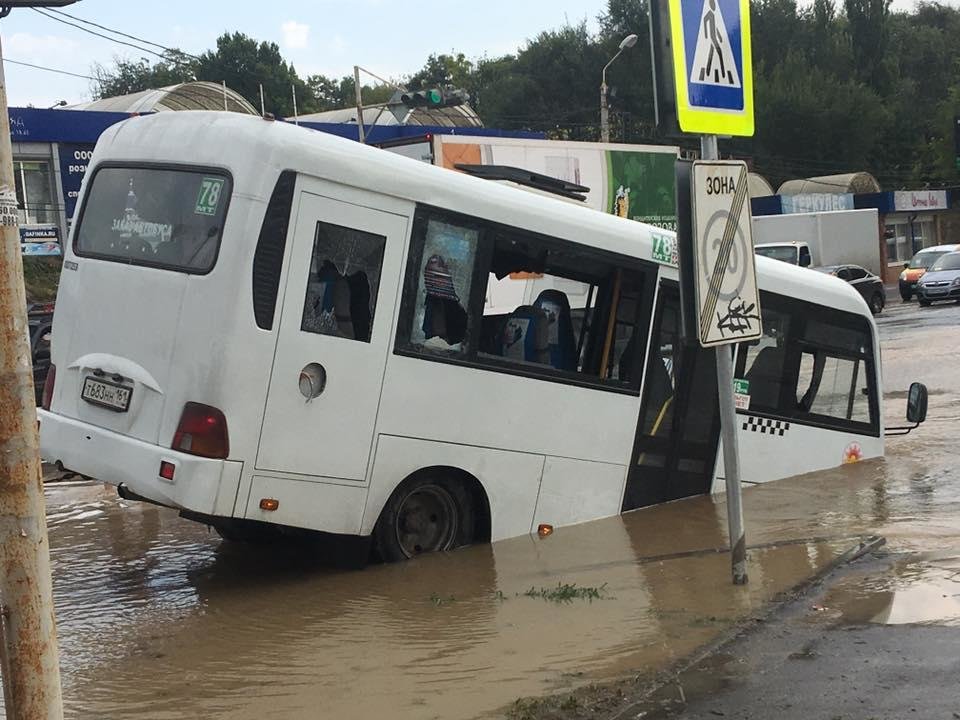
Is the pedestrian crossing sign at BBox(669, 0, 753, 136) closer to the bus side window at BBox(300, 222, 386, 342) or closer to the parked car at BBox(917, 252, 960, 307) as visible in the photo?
the bus side window at BBox(300, 222, 386, 342)

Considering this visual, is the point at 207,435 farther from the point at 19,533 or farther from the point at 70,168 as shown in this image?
the point at 70,168

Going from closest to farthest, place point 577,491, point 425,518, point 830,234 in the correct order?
point 425,518 → point 577,491 → point 830,234

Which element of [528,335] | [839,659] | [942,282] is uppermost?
[942,282]

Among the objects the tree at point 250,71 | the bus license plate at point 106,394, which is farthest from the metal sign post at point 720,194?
the tree at point 250,71

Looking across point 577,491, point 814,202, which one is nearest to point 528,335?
point 577,491

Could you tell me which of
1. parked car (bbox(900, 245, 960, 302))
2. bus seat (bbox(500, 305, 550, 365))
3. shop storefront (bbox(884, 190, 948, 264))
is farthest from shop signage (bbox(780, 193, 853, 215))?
bus seat (bbox(500, 305, 550, 365))

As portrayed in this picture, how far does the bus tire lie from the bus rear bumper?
1259 millimetres

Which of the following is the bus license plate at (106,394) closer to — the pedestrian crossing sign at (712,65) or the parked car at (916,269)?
the pedestrian crossing sign at (712,65)

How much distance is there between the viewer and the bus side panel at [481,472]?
777 centimetres

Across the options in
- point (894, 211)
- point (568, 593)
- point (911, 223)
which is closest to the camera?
point (568, 593)

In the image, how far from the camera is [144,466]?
712 centimetres

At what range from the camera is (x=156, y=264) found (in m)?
7.41

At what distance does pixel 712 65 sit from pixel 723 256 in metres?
1.07

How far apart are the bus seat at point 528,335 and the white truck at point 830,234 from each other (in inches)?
1461
